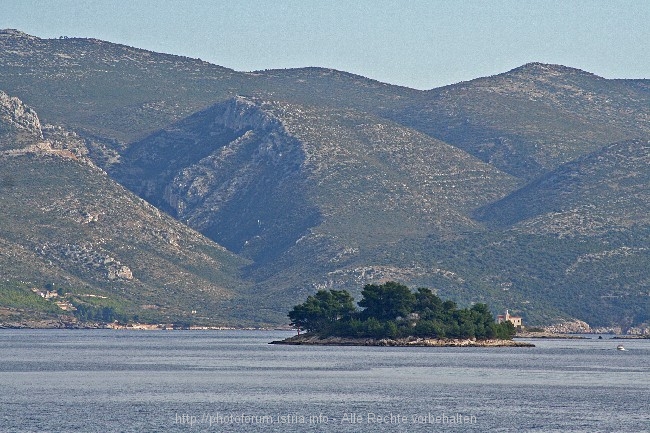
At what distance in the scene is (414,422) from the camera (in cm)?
10075

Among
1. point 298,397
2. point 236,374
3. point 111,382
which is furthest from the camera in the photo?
point 236,374

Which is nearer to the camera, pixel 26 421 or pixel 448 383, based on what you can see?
pixel 26 421

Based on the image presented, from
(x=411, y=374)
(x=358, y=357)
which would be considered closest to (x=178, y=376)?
(x=411, y=374)

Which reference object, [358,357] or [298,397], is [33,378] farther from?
[358,357]

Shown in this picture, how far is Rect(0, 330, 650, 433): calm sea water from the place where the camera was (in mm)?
99438

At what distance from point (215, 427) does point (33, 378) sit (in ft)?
139

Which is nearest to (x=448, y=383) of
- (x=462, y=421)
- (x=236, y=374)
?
(x=236, y=374)

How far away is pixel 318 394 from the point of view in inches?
4734

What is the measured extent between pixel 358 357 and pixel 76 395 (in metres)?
62.0

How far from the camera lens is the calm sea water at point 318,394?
99438 mm

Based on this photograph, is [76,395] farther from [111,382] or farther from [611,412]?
[611,412]

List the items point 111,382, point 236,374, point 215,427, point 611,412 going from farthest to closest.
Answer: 1. point 236,374
2. point 111,382
3. point 611,412
4. point 215,427

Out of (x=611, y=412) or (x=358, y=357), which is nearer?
(x=611, y=412)

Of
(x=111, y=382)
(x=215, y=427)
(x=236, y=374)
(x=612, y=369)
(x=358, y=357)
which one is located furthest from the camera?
(x=358, y=357)
